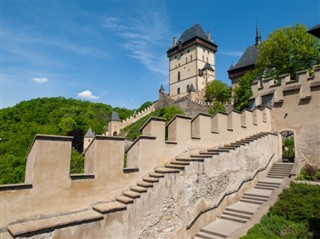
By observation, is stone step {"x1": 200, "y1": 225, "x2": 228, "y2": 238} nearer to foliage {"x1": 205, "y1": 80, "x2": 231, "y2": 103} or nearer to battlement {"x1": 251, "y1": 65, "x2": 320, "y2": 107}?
battlement {"x1": 251, "y1": 65, "x2": 320, "y2": 107}

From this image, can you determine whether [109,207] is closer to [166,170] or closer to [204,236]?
[166,170]

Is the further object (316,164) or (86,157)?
(316,164)

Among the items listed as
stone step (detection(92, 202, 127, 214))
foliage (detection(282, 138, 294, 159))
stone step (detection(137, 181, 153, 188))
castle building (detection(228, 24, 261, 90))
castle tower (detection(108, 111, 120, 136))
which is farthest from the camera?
castle tower (detection(108, 111, 120, 136))

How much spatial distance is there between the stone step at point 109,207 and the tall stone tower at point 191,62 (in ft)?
184

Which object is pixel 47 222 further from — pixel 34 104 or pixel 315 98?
pixel 34 104

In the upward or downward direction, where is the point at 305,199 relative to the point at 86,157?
downward

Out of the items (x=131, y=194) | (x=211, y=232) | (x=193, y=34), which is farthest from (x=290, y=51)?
(x=193, y=34)

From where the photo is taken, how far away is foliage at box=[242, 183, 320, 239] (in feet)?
22.6

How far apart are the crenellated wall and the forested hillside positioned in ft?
97.2

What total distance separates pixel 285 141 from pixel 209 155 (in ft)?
34.9

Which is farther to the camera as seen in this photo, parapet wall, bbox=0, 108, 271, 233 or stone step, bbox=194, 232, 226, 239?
stone step, bbox=194, 232, 226, 239

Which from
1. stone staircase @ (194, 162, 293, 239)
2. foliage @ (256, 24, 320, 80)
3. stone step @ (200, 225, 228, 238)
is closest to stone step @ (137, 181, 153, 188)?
stone staircase @ (194, 162, 293, 239)

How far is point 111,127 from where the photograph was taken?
5500cm

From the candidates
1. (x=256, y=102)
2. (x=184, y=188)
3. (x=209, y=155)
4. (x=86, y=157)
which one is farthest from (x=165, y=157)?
(x=256, y=102)
